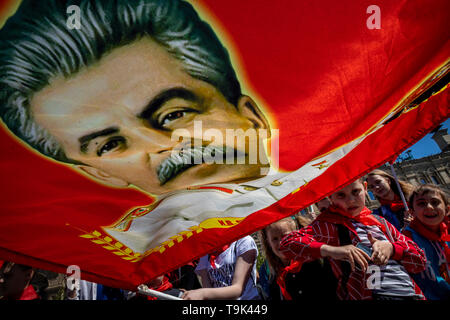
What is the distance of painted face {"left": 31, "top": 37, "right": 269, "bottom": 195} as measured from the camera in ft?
4.61

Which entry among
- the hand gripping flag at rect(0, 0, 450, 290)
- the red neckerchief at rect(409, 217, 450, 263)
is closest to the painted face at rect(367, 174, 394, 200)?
the red neckerchief at rect(409, 217, 450, 263)

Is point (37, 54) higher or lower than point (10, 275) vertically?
higher

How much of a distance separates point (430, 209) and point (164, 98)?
3137mm

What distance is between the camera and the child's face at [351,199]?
244 cm

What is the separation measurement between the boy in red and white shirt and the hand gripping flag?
0.79 meters

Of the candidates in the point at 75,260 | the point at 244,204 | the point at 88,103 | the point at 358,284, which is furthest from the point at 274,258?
the point at 88,103

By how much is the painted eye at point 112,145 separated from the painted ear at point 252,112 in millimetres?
745

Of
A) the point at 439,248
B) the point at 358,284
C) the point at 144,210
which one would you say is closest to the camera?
the point at 144,210

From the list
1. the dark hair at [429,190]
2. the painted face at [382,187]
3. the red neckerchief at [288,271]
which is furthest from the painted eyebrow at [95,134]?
the painted face at [382,187]

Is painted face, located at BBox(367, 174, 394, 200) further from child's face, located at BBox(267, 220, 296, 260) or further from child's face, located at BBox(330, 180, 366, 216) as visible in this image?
child's face, located at BBox(330, 180, 366, 216)

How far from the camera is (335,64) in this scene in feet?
4.77

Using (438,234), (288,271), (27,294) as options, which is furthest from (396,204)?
(27,294)
